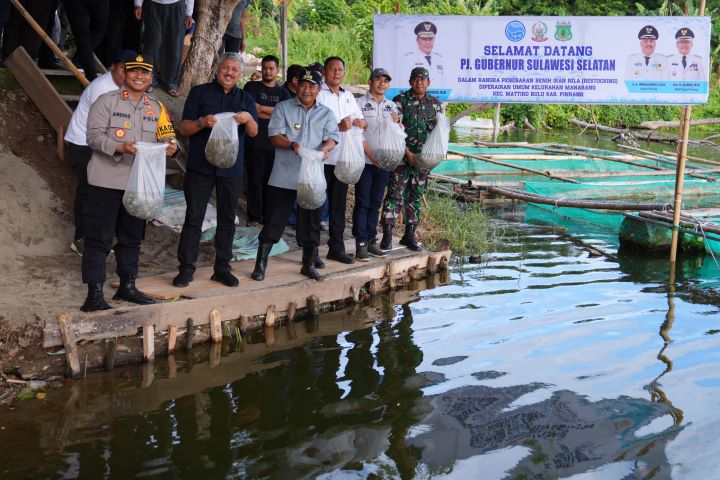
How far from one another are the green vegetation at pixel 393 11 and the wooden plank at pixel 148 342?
56.9ft

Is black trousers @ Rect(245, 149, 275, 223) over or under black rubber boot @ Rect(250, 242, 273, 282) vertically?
over

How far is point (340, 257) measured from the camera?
7730 mm

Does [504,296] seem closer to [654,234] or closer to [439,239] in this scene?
[439,239]

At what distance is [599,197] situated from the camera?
1248cm

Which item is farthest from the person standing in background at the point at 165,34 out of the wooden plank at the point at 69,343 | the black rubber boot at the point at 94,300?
the wooden plank at the point at 69,343

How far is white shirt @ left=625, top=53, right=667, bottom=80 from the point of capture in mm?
9688

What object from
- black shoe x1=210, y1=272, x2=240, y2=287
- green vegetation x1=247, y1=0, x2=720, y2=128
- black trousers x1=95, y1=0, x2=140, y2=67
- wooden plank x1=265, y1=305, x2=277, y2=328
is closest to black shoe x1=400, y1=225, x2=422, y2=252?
wooden plank x1=265, y1=305, x2=277, y2=328

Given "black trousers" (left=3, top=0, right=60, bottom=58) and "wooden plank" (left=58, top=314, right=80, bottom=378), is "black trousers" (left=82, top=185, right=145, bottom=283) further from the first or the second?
"black trousers" (left=3, top=0, right=60, bottom=58)

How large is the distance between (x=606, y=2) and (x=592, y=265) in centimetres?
2303

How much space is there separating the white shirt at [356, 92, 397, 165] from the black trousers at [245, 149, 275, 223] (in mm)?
979

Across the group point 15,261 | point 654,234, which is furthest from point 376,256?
point 654,234

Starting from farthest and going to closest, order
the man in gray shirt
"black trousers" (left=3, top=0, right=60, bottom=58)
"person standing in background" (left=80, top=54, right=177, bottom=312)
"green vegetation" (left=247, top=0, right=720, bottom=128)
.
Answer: "green vegetation" (left=247, top=0, right=720, bottom=128)
"black trousers" (left=3, top=0, right=60, bottom=58)
the man in gray shirt
"person standing in background" (left=80, top=54, right=177, bottom=312)

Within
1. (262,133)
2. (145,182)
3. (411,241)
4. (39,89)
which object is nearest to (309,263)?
(262,133)

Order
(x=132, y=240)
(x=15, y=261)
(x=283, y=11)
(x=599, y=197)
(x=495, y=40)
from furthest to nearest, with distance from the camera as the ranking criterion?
1. (x=599, y=197)
2. (x=283, y=11)
3. (x=495, y=40)
4. (x=15, y=261)
5. (x=132, y=240)
